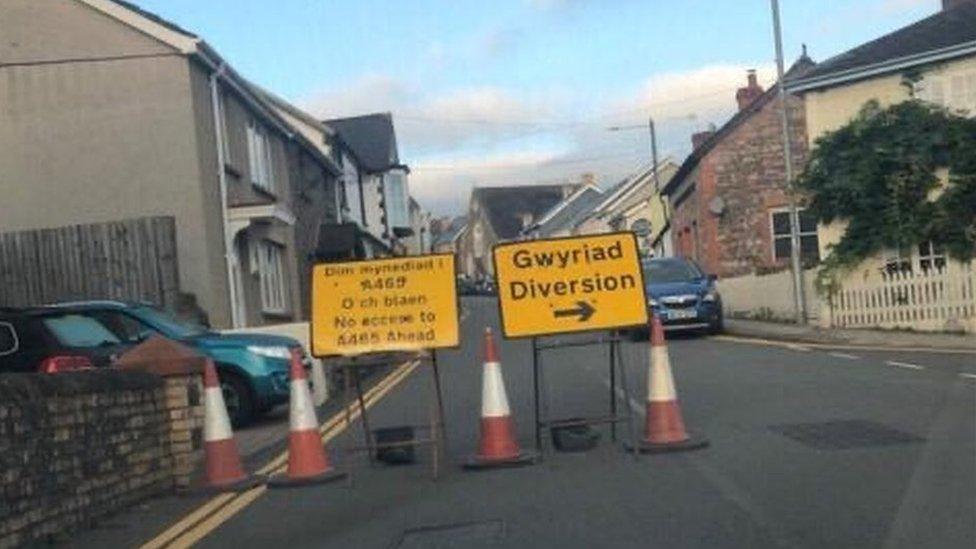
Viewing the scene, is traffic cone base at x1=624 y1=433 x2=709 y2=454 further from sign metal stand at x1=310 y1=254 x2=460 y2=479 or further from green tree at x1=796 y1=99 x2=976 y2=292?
green tree at x1=796 y1=99 x2=976 y2=292

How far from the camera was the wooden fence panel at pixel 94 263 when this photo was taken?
22.5 meters

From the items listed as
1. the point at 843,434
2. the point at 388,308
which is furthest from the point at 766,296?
the point at 388,308

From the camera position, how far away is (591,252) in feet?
36.8

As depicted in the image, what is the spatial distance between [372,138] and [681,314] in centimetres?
3740

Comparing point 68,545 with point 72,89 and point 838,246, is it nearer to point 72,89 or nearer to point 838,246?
point 72,89

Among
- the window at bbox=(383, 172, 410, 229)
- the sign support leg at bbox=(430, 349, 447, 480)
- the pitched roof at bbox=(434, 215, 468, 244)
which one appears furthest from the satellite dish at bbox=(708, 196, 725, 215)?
the pitched roof at bbox=(434, 215, 468, 244)

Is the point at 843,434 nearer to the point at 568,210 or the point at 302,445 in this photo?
the point at 302,445

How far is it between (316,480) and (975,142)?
19.3 m

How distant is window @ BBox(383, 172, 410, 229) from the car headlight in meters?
42.7

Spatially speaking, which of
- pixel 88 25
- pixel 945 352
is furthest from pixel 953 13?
pixel 88 25

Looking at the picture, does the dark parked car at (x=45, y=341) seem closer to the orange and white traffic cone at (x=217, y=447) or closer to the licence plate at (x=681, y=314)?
the orange and white traffic cone at (x=217, y=447)

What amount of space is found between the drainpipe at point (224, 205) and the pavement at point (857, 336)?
9871 millimetres

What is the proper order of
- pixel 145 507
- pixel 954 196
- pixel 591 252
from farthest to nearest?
1. pixel 954 196
2. pixel 591 252
3. pixel 145 507

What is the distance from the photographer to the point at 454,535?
315 inches
